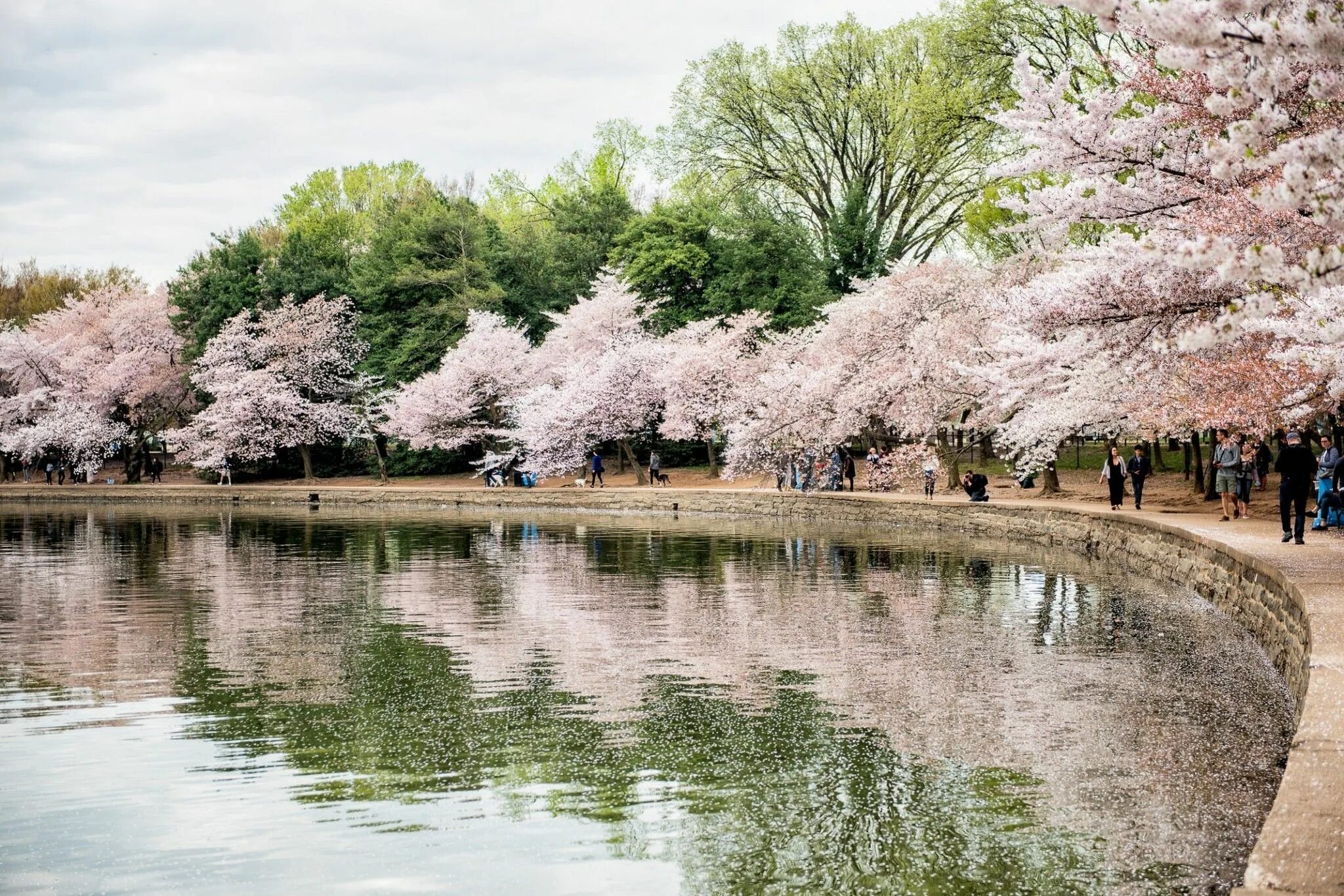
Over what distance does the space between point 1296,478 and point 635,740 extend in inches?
452

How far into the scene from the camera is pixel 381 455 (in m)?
58.4

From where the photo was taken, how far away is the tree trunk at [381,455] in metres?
53.8

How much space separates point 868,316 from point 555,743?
28.1 metres

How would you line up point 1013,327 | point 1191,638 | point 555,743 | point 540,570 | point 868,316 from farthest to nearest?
point 868,316 → point 540,570 → point 1013,327 → point 1191,638 → point 555,743

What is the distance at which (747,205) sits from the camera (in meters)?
49.4

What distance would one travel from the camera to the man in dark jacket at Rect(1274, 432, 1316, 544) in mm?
16766

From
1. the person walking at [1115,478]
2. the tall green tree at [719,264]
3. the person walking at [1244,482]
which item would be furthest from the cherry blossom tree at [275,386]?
the person walking at [1244,482]

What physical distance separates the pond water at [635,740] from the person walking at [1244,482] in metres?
5.86

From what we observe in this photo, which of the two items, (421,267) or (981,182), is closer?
(981,182)

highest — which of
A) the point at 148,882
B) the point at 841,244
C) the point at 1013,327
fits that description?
the point at 841,244

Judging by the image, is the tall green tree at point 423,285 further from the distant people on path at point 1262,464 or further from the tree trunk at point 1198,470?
the distant people on path at point 1262,464

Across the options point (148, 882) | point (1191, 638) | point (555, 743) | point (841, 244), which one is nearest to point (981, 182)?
point (841, 244)

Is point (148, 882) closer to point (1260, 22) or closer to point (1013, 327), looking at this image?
point (1260, 22)

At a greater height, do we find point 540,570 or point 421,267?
point 421,267
